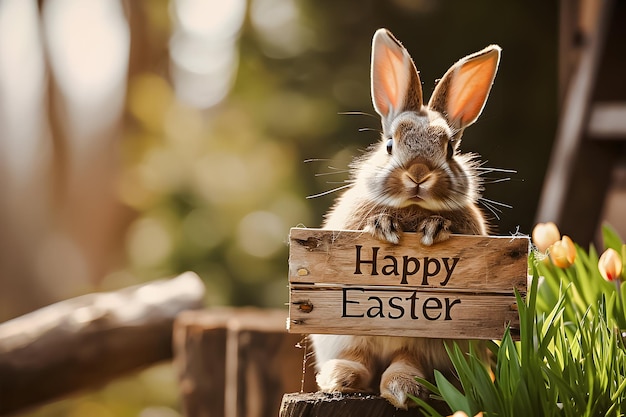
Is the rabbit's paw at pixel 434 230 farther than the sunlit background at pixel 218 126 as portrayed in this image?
No

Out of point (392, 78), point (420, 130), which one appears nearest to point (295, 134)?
point (392, 78)

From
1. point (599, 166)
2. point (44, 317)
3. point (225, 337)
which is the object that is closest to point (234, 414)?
point (225, 337)

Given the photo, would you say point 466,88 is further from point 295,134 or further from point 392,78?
point 295,134

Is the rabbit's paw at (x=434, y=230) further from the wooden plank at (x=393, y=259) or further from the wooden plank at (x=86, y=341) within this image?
the wooden plank at (x=86, y=341)

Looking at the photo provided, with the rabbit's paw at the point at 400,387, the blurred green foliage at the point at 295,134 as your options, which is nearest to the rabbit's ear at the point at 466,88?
the rabbit's paw at the point at 400,387

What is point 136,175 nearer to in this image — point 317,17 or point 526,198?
point 317,17

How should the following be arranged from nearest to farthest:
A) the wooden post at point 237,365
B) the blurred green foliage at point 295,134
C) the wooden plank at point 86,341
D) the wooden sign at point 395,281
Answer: the wooden sign at point 395,281
the wooden post at point 237,365
the wooden plank at point 86,341
the blurred green foliage at point 295,134

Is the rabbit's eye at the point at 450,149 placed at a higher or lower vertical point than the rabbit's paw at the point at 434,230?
higher
